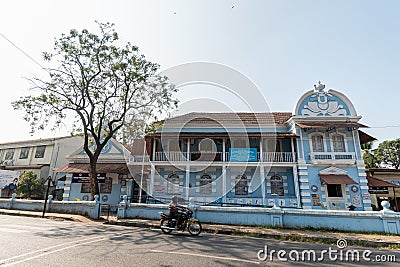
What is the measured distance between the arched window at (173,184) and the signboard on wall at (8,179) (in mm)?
14865

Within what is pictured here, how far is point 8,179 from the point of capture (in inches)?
802

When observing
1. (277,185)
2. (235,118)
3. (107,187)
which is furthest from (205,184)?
(107,187)

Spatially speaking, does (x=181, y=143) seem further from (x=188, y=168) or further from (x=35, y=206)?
(x=35, y=206)

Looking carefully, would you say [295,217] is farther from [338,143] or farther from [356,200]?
[338,143]

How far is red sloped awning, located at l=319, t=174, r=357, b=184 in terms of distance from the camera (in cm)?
1478

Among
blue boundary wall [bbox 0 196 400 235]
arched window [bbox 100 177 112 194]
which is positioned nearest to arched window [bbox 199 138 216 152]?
blue boundary wall [bbox 0 196 400 235]

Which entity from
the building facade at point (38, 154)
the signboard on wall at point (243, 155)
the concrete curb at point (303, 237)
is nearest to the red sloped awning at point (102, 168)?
the building facade at point (38, 154)

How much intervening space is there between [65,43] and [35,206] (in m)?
10.3

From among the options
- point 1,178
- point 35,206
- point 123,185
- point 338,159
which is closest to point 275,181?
point 338,159

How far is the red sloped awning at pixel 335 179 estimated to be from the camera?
1478 centimetres

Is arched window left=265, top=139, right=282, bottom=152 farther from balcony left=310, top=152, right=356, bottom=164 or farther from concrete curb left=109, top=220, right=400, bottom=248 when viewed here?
concrete curb left=109, top=220, right=400, bottom=248

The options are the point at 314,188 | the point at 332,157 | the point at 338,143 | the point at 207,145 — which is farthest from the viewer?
the point at 207,145

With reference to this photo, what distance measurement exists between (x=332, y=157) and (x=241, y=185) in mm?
6632

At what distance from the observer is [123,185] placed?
1792 cm
